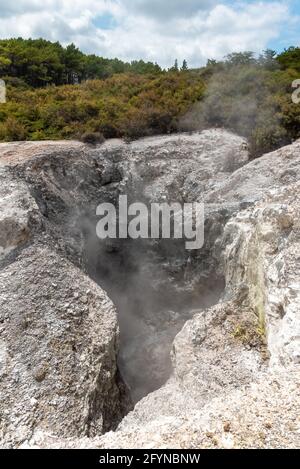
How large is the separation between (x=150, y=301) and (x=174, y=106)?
38.3ft

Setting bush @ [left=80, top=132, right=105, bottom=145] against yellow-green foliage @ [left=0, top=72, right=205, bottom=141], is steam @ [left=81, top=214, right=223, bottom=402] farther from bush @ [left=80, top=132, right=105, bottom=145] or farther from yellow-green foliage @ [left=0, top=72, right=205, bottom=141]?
yellow-green foliage @ [left=0, top=72, right=205, bottom=141]

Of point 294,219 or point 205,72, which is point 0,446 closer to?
point 294,219

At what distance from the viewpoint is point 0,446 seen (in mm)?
7742

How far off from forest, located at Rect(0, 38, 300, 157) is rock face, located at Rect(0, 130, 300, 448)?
4.62 feet

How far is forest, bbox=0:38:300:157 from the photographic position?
1934cm

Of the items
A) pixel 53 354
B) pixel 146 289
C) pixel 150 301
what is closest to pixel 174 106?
Result: pixel 146 289

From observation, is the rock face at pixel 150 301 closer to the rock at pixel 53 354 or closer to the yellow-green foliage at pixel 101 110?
the rock at pixel 53 354

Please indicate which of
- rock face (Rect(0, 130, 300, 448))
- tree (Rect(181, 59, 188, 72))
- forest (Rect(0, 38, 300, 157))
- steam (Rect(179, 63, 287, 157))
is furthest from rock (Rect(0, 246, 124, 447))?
tree (Rect(181, 59, 188, 72))

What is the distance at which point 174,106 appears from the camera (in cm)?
2153

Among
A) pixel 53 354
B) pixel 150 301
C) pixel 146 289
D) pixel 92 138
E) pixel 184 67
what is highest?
pixel 184 67

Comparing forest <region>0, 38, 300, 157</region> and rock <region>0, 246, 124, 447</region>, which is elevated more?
forest <region>0, 38, 300, 157</region>

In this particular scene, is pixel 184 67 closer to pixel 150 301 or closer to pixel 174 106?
pixel 174 106

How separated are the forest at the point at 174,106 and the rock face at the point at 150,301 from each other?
1.41m
